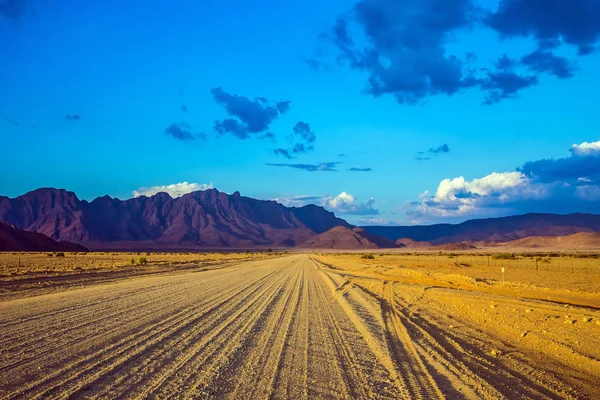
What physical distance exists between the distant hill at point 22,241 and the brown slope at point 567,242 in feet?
463

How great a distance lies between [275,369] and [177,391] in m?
1.88

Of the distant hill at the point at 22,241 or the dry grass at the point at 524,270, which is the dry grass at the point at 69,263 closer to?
the dry grass at the point at 524,270

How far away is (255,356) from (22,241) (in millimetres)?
110195

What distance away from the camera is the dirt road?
6.79 m

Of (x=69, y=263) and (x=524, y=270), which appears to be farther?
(x=69, y=263)

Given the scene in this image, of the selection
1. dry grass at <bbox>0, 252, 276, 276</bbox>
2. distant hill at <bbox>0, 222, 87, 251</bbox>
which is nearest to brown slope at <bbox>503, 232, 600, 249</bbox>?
dry grass at <bbox>0, 252, 276, 276</bbox>

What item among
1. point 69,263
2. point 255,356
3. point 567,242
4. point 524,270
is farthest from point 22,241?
point 567,242

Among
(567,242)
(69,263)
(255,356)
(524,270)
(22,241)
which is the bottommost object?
(524,270)

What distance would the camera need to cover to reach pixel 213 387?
6.77m

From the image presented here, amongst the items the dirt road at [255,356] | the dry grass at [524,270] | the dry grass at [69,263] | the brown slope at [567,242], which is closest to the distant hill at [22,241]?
the dry grass at [69,263]

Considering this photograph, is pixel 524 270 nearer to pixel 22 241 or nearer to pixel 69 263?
pixel 69 263

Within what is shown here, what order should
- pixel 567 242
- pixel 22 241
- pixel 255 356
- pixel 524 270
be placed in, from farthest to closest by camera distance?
1. pixel 567 242
2. pixel 22 241
3. pixel 524 270
4. pixel 255 356

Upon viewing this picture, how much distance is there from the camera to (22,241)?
102812 mm

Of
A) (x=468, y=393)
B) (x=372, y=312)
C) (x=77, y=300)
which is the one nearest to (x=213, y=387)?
(x=468, y=393)
